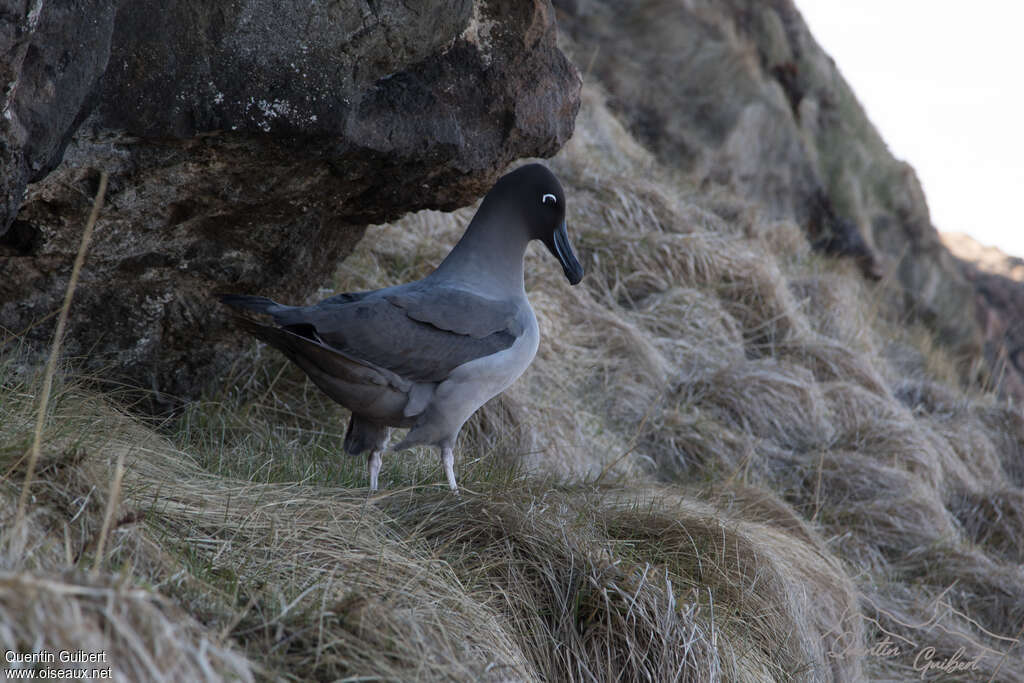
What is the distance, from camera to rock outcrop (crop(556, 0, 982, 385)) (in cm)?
1140

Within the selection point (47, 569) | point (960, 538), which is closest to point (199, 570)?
point (47, 569)

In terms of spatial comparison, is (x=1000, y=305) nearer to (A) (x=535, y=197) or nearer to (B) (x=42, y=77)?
(A) (x=535, y=197)

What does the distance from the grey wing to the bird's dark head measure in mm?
454

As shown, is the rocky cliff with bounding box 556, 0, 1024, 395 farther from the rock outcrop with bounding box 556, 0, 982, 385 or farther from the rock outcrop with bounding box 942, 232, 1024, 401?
the rock outcrop with bounding box 942, 232, 1024, 401

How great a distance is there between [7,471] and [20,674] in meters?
0.81

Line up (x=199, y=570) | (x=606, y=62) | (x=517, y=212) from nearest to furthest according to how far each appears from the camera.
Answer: (x=199, y=570)
(x=517, y=212)
(x=606, y=62)

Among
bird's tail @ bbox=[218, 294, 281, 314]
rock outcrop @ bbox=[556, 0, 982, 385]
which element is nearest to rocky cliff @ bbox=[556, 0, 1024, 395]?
rock outcrop @ bbox=[556, 0, 982, 385]

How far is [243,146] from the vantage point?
3348 mm

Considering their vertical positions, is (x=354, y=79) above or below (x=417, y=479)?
above

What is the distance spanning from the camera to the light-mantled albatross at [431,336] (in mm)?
3375

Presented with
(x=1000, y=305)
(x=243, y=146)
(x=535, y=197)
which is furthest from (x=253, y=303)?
(x=1000, y=305)

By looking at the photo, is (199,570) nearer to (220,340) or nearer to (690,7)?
(220,340)

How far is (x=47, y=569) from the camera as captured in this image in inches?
83.7

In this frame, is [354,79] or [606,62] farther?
[606,62]
